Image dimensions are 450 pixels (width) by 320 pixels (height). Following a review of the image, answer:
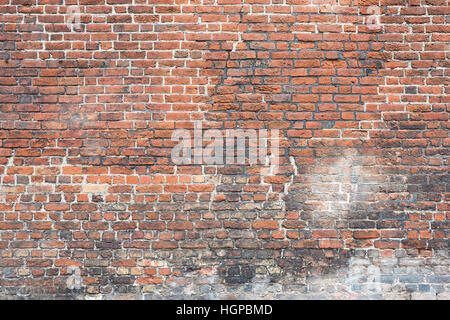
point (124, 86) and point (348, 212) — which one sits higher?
point (124, 86)

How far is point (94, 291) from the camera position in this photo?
2.97 meters

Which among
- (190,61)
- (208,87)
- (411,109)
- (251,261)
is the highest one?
(190,61)

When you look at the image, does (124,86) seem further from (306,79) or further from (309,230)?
(309,230)

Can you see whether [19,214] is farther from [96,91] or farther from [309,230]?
[309,230]

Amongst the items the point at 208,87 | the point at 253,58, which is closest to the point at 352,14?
the point at 253,58

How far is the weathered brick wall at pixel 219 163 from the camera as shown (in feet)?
9.74

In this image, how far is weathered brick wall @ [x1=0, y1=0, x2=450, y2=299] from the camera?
297cm

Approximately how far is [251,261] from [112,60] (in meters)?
2.08

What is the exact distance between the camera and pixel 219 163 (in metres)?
3.01

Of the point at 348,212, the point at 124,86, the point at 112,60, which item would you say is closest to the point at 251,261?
the point at 348,212

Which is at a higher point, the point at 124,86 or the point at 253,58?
the point at 253,58

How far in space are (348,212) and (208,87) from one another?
160cm

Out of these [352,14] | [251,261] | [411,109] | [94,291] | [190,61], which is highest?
[352,14]

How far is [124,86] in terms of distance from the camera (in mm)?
3016
